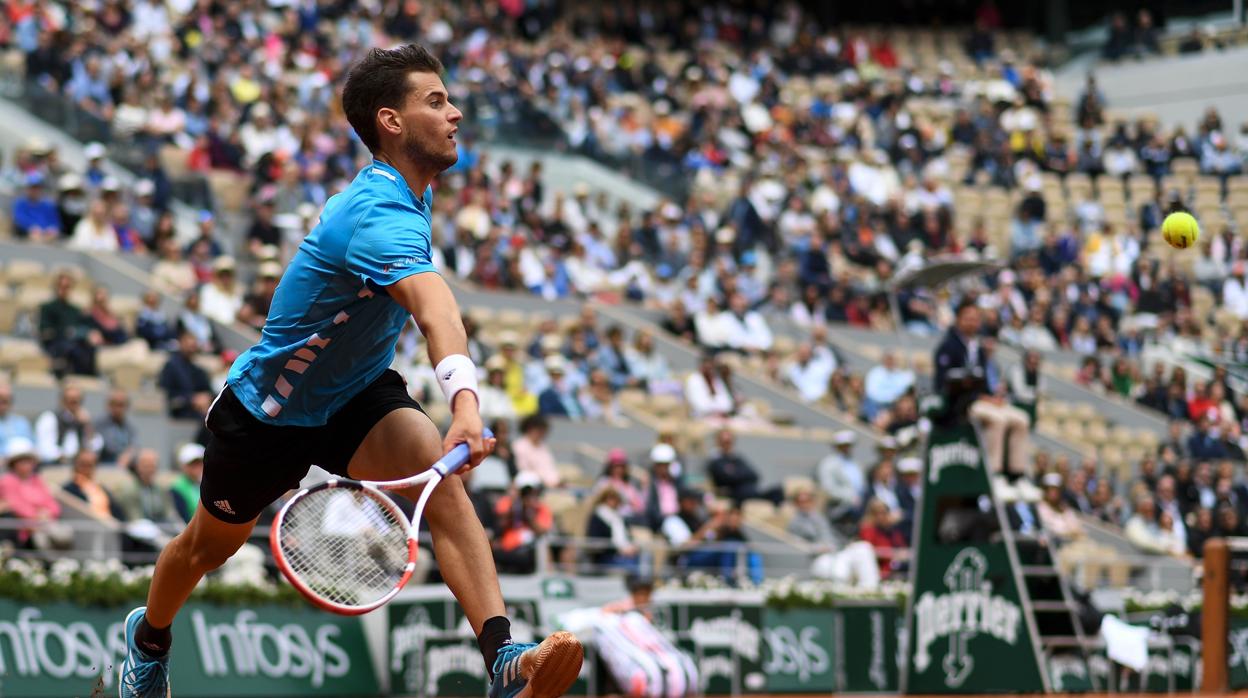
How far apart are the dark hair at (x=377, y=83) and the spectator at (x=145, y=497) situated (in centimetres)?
916

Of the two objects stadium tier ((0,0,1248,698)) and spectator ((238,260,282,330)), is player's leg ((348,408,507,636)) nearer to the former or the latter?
stadium tier ((0,0,1248,698))

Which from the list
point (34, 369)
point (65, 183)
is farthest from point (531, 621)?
point (65, 183)

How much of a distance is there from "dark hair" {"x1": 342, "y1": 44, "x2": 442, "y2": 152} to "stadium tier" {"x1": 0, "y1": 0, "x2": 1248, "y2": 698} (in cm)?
3

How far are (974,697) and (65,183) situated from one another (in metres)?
10.4

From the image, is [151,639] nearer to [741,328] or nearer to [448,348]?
[448,348]

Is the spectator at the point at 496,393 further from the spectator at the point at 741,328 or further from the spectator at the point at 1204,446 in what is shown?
the spectator at the point at 1204,446

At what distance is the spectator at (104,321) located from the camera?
16875 mm

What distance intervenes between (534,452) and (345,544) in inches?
478

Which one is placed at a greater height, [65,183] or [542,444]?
[65,183]

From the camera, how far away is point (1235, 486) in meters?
22.8

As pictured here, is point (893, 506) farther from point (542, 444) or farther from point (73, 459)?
point (73, 459)

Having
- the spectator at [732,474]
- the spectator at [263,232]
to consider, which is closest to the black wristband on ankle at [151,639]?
the spectator at [732,474]

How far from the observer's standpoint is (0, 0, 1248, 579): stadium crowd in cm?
1817

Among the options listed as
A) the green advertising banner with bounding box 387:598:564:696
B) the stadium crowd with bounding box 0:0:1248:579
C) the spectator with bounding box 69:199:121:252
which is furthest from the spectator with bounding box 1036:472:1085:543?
the spectator with bounding box 69:199:121:252
